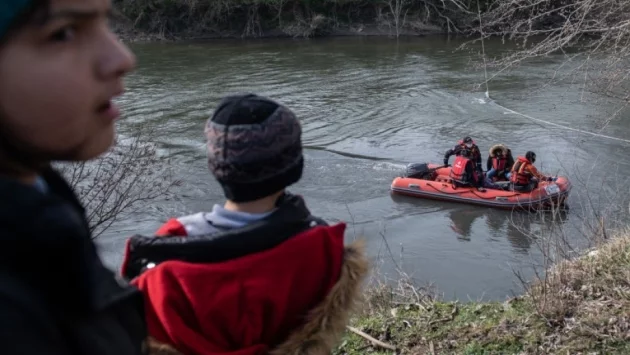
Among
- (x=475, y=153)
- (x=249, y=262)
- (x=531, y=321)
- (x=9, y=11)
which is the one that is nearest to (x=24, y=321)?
(x=9, y=11)

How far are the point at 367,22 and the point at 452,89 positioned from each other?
1499 centimetres

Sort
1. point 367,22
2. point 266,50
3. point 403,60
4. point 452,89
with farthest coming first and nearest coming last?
point 367,22 → point 266,50 → point 403,60 → point 452,89

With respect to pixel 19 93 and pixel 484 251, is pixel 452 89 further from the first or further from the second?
pixel 19 93

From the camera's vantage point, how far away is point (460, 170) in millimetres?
13641

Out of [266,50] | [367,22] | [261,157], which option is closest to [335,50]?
[266,50]

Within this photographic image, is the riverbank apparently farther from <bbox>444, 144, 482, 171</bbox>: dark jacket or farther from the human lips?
the human lips

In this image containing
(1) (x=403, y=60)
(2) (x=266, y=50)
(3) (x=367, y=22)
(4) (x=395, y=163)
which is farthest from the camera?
(3) (x=367, y=22)

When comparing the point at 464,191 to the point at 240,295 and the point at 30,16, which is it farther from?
the point at 30,16

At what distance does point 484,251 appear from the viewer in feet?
37.1

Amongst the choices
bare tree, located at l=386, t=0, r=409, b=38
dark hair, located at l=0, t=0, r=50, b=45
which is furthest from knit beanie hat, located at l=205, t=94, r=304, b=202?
bare tree, located at l=386, t=0, r=409, b=38

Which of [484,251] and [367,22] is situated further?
[367,22]

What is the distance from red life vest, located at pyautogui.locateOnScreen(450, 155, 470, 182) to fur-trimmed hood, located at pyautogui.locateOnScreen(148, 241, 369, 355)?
11673 mm

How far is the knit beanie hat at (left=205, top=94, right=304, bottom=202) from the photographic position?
1.87 meters

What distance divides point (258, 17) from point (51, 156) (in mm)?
35754
